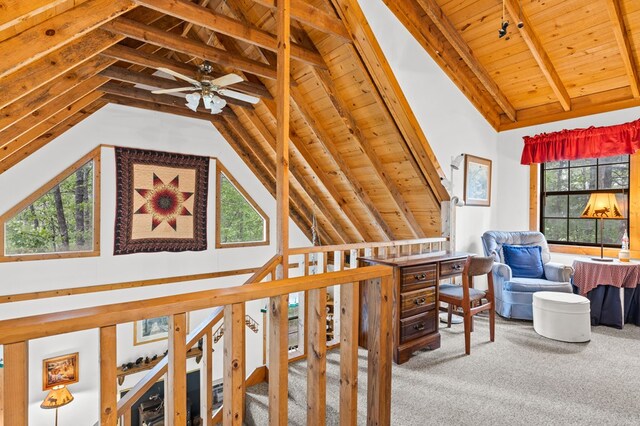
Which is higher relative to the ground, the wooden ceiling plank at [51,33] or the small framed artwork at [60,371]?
the wooden ceiling plank at [51,33]

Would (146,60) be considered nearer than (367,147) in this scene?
Yes

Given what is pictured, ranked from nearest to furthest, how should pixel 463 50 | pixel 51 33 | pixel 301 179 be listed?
1. pixel 51 33
2. pixel 463 50
3. pixel 301 179

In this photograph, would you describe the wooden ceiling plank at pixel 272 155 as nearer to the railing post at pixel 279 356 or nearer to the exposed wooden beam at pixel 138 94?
the exposed wooden beam at pixel 138 94

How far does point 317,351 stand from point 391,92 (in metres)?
2.46

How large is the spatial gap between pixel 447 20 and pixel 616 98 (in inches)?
82.1

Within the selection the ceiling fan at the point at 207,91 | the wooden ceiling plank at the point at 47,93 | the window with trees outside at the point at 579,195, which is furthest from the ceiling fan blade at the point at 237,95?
the window with trees outside at the point at 579,195

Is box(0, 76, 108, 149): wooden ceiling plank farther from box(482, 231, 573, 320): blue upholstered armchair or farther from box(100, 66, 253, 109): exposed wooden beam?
box(482, 231, 573, 320): blue upholstered armchair

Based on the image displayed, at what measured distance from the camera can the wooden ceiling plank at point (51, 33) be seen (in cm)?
180

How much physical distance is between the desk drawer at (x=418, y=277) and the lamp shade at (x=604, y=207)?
1.87 meters

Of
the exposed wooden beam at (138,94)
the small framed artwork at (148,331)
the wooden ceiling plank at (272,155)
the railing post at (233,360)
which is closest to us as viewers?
the railing post at (233,360)

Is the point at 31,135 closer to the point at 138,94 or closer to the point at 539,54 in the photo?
the point at 138,94

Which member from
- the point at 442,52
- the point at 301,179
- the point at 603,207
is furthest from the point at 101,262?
the point at 603,207

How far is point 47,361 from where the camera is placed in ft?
14.0

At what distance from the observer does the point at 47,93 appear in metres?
2.80
